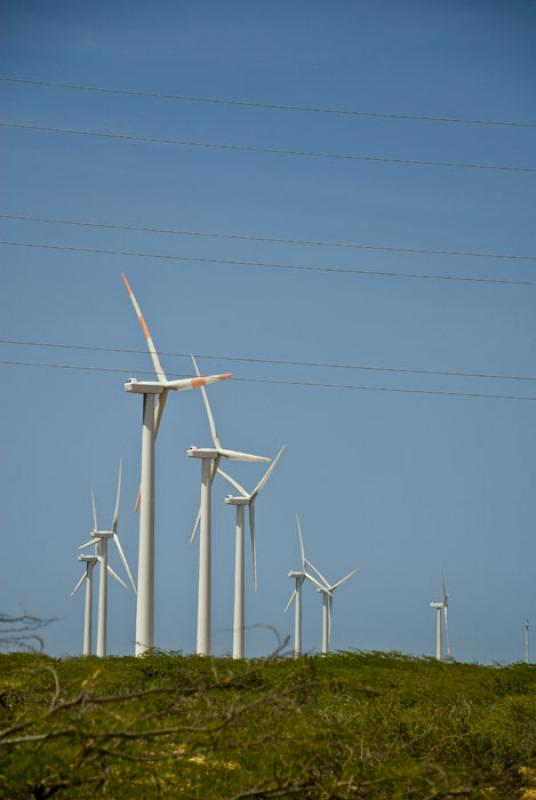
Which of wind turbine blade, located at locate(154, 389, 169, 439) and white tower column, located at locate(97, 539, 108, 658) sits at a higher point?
wind turbine blade, located at locate(154, 389, 169, 439)

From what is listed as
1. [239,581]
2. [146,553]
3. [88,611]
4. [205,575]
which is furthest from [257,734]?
[88,611]

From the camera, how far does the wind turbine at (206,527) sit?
232 ft

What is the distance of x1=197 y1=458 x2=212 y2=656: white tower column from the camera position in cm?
7031

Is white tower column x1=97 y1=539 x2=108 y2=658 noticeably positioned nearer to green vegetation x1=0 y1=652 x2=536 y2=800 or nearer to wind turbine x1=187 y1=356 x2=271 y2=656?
wind turbine x1=187 y1=356 x2=271 y2=656

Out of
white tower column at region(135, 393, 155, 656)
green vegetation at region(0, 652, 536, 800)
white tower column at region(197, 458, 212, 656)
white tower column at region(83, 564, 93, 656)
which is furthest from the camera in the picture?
white tower column at region(83, 564, 93, 656)

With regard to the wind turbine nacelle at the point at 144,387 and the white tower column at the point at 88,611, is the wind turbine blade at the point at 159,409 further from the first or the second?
the white tower column at the point at 88,611

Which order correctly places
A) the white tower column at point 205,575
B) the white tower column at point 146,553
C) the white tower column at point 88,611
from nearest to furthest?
the white tower column at point 146,553, the white tower column at point 205,575, the white tower column at point 88,611

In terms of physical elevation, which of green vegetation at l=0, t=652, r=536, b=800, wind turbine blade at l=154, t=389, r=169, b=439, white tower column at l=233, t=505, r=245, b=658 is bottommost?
green vegetation at l=0, t=652, r=536, b=800

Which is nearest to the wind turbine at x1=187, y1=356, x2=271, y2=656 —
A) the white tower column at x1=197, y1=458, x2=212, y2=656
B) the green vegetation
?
the white tower column at x1=197, y1=458, x2=212, y2=656

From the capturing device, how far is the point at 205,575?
72.0 metres

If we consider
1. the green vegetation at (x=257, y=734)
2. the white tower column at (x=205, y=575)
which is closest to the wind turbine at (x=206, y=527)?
A: the white tower column at (x=205, y=575)

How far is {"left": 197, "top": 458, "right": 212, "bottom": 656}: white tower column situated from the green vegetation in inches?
756

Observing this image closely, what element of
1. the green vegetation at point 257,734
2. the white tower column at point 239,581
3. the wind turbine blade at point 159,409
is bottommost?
the green vegetation at point 257,734

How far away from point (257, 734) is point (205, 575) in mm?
49296
